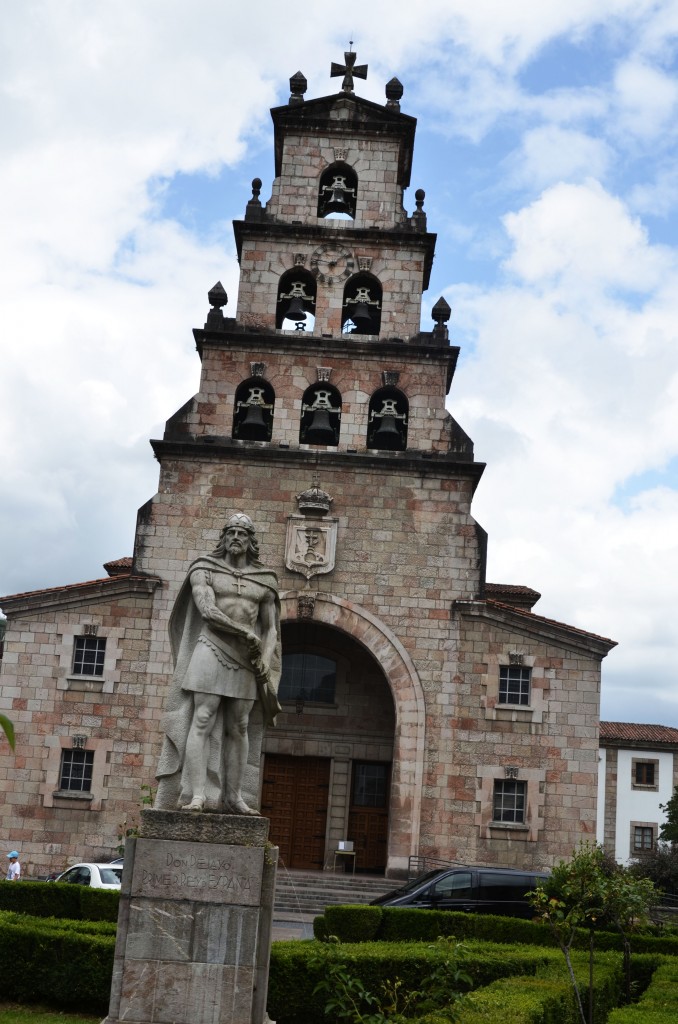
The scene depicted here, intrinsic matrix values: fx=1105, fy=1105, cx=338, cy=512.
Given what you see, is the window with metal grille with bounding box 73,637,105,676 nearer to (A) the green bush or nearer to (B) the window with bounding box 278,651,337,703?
(B) the window with bounding box 278,651,337,703

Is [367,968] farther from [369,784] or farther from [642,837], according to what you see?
[642,837]

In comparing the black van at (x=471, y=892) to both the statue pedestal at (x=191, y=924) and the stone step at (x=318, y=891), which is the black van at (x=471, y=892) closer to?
the stone step at (x=318, y=891)

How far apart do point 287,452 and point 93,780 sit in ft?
27.7

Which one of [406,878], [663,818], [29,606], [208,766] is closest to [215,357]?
[29,606]

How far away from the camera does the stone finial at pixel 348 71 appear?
29391mm

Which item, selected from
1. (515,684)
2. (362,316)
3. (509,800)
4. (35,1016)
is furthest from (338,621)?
(35,1016)

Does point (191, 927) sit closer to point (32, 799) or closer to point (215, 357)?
point (32, 799)

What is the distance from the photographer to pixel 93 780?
78.8 ft

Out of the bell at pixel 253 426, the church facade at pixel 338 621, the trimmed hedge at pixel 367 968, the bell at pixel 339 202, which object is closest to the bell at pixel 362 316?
the church facade at pixel 338 621

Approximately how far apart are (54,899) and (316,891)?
27.2 ft

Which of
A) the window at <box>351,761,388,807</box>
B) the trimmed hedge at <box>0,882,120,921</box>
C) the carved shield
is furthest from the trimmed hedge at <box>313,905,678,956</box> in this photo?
the window at <box>351,761,388,807</box>

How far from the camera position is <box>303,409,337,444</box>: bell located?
2561cm

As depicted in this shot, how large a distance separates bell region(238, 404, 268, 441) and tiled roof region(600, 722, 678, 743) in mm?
24444

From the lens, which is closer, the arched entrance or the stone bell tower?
the stone bell tower
